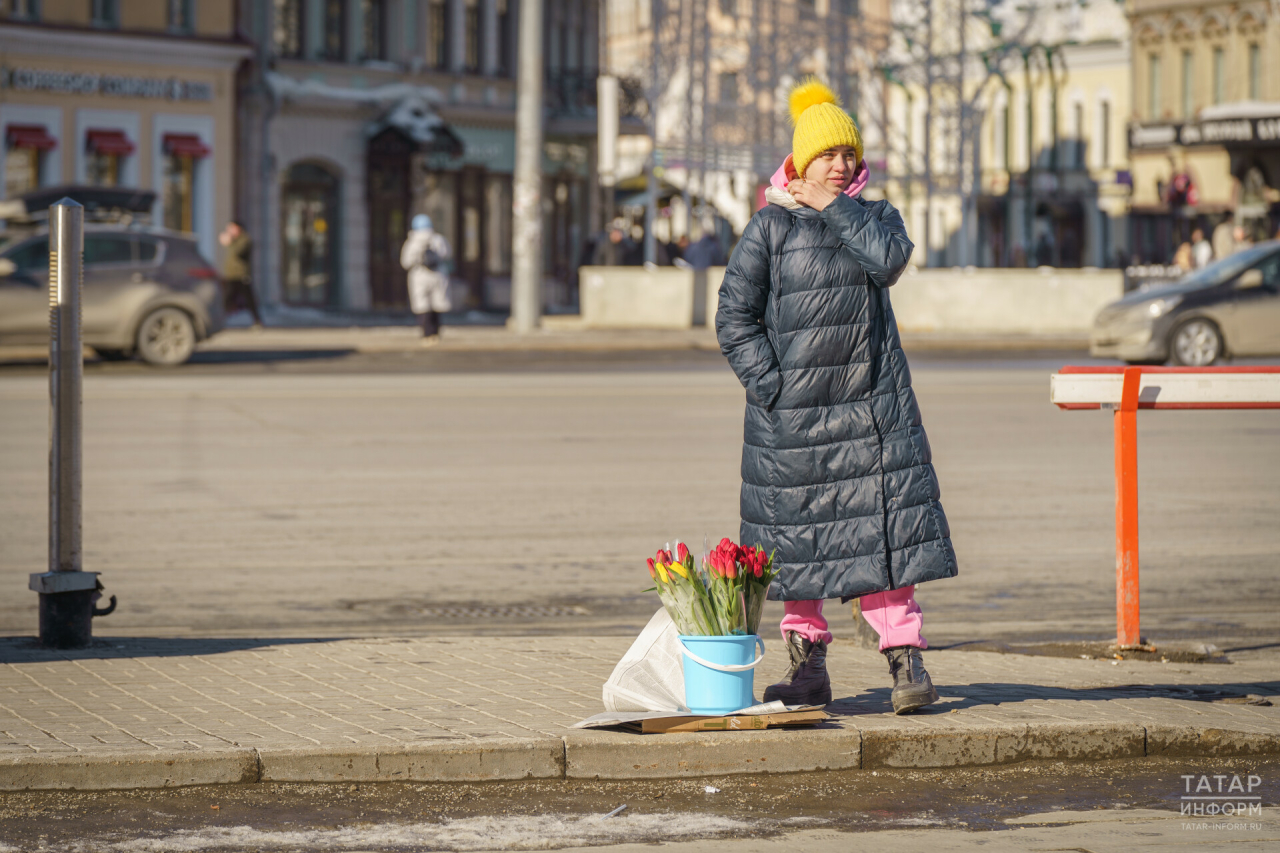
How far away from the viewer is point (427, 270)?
92.2ft

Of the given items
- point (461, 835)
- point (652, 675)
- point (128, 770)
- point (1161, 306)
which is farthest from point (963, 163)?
point (461, 835)

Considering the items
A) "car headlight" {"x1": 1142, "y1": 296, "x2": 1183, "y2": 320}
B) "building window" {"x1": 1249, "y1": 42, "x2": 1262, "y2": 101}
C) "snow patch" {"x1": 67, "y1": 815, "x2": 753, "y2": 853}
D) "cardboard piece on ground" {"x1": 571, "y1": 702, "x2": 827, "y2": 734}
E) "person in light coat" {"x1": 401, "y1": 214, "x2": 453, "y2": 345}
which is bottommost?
"snow patch" {"x1": 67, "y1": 815, "x2": 753, "y2": 853}

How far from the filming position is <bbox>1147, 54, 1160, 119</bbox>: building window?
207 feet

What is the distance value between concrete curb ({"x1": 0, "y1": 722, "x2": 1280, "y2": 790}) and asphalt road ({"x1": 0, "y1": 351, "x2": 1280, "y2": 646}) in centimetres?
232

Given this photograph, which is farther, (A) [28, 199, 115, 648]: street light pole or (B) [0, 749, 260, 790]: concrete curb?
(A) [28, 199, 115, 648]: street light pole

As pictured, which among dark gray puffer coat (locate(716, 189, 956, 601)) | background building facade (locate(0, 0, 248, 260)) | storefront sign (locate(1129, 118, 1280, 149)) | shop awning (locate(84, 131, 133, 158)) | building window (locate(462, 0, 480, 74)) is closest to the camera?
dark gray puffer coat (locate(716, 189, 956, 601))

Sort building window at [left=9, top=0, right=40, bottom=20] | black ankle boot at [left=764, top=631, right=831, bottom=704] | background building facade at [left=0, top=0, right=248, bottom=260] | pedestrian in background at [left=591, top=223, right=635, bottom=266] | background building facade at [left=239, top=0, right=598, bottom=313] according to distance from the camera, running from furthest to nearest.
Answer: pedestrian in background at [left=591, top=223, right=635, bottom=266], background building facade at [left=239, top=0, right=598, bottom=313], background building facade at [left=0, top=0, right=248, bottom=260], building window at [left=9, top=0, right=40, bottom=20], black ankle boot at [left=764, top=631, right=831, bottom=704]

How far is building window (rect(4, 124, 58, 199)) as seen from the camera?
34031 millimetres

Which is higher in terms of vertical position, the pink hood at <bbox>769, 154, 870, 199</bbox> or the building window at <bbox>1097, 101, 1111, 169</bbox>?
the building window at <bbox>1097, 101, 1111, 169</bbox>

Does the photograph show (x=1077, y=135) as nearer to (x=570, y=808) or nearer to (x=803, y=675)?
(x=803, y=675)

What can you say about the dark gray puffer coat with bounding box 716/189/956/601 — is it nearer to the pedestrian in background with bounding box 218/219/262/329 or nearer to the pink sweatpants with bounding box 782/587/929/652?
the pink sweatpants with bounding box 782/587/929/652

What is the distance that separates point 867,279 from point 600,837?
190cm

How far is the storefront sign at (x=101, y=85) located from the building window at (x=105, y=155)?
0.86m

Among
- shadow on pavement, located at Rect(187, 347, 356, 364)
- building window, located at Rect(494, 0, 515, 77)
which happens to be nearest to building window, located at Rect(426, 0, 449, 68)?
building window, located at Rect(494, 0, 515, 77)
